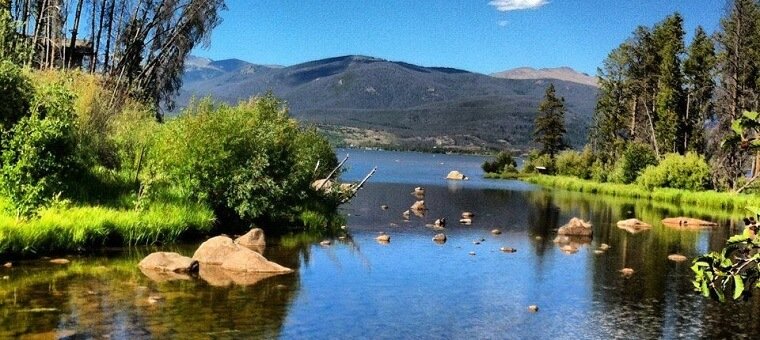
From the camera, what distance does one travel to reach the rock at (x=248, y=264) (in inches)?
1112

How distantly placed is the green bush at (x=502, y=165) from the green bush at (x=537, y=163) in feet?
11.4

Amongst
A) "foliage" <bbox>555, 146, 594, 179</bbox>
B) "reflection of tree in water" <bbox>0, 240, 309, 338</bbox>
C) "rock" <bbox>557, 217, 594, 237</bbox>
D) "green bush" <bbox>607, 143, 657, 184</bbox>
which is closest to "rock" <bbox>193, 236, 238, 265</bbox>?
"reflection of tree in water" <bbox>0, 240, 309, 338</bbox>

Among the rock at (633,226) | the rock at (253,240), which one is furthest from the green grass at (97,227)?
the rock at (633,226)

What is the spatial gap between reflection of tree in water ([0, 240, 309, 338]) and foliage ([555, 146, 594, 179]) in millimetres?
95870

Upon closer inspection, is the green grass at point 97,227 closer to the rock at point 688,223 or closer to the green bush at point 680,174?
the rock at point 688,223

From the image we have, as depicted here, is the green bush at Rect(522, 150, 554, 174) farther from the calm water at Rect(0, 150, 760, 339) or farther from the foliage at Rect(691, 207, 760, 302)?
the foliage at Rect(691, 207, 760, 302)

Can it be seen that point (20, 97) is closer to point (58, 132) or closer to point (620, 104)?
point (58, 132)

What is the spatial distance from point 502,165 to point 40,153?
12219 centimetres

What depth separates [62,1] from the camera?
52438mm

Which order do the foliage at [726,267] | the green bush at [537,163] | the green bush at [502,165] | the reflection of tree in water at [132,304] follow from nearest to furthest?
the foliage at [726,267] → the reflection of tree in water at [132,304] → the green bush at [537,163] → the green bush at [502,165]

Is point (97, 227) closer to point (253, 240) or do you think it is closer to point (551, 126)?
point (253, 240)

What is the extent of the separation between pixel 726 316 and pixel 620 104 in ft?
318

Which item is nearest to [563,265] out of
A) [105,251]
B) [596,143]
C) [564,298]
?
[564,298]

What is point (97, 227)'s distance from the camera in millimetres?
30547
